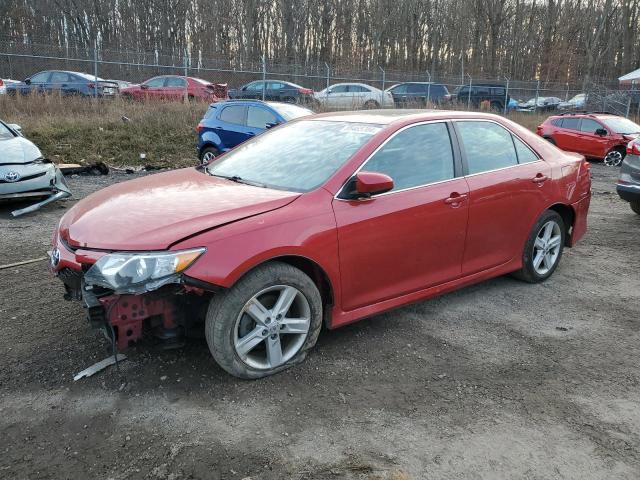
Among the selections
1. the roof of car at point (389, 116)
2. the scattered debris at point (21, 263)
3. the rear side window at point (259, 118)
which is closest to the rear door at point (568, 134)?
the rear side window at point (259, 118)

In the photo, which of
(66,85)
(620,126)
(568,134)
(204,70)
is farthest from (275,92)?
(620,126)

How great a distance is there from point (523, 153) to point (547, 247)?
0.93 metres

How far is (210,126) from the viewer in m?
11.4

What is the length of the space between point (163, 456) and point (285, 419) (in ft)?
2.10

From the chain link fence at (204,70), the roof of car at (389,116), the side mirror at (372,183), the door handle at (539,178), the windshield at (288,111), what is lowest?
the door handle at (539,178)

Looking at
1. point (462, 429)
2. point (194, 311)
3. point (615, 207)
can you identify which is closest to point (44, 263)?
point (194, 311)

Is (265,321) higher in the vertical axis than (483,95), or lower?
lower

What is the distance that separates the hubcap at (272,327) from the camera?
3.08 m

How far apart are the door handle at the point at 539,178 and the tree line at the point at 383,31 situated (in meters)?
28.2

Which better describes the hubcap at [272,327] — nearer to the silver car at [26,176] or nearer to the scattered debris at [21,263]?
the scattered debris at [21,263]

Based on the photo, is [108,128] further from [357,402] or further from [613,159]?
[613,159]

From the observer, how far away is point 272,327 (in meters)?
3.16

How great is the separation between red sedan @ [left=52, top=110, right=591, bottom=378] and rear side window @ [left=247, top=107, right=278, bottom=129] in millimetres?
6377

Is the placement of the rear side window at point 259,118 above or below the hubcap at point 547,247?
above
